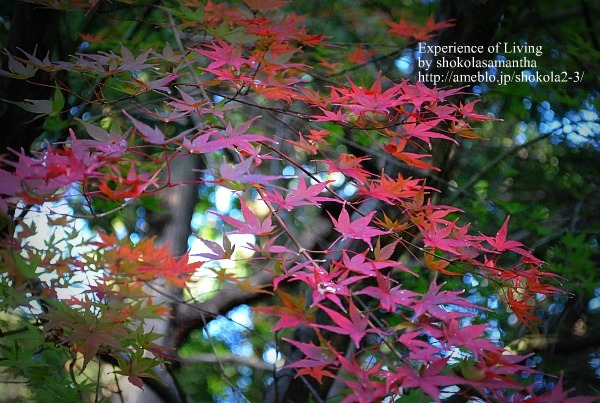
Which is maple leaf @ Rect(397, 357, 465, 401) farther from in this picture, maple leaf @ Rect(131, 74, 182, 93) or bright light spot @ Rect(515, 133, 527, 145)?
bright light spot @ Rect(515, 133, 527, 145)

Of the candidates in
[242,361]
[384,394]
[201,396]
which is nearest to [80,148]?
[384,394]

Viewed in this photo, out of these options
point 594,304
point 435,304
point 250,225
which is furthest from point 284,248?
point 594,304

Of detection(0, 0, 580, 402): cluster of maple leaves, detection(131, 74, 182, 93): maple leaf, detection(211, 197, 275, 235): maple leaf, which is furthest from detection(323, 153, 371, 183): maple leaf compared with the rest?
detection(131, 74, 182, 93): maple leaf

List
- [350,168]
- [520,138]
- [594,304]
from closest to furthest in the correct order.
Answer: [350,168] → [594,304] → [520,138]

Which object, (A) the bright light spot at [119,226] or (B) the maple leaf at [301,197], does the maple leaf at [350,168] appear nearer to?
(B) the maple leaf at [301,197]

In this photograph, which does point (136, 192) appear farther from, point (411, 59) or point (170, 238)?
point (411, 59)

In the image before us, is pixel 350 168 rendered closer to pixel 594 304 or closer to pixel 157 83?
pixel 157 83

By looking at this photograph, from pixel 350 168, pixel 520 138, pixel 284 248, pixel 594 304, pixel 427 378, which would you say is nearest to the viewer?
pixel 427 378

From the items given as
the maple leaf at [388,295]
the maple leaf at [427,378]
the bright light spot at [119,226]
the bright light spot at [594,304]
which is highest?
the maple leaf at [388,295]

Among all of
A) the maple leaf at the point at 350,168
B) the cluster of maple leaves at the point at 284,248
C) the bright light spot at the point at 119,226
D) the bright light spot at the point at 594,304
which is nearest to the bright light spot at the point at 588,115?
the bright light spot at the point at 594,304

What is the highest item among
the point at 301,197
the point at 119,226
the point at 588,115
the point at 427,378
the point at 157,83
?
the point at 588,115

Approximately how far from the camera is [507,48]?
201cm

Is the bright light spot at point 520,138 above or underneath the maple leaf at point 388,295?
above

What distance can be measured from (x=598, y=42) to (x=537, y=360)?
3.70ft
